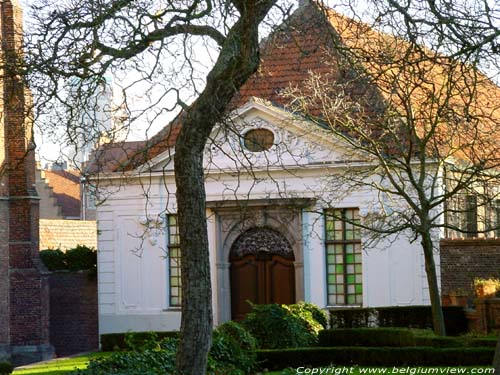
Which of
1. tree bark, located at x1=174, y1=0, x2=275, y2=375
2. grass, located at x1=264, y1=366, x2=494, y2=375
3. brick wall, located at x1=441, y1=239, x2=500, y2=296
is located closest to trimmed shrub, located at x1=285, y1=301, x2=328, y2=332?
brick wall, located at x1=441, y1=239, x2=500, y2=296

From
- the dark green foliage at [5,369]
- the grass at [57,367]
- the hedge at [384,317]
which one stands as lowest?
the grass at [57,367]

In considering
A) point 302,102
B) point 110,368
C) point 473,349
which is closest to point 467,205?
point 302,102

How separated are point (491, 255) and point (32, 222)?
12061 millimetres

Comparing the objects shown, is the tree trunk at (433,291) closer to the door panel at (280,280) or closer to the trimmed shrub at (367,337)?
the trimmed shrub at (367,337)

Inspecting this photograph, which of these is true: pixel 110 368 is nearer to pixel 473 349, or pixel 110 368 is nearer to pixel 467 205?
pixel 473 349

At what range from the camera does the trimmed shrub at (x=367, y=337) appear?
19.2 m

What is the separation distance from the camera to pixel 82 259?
33.2m

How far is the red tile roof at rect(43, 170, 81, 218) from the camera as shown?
58062mm

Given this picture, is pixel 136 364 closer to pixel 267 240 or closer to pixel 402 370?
pixel 402 370

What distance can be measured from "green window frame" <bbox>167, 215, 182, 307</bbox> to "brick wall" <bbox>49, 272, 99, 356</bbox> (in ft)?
10.8

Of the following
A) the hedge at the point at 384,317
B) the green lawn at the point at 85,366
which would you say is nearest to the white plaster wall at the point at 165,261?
the hedge at the point at 384,317

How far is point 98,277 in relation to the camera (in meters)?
31.6

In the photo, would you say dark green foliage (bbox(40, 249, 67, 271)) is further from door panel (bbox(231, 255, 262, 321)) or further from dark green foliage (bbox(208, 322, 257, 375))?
dark green foliage (bbox(208, 322, 257, 375))

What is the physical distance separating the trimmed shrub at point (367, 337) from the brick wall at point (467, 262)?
25.3ft
